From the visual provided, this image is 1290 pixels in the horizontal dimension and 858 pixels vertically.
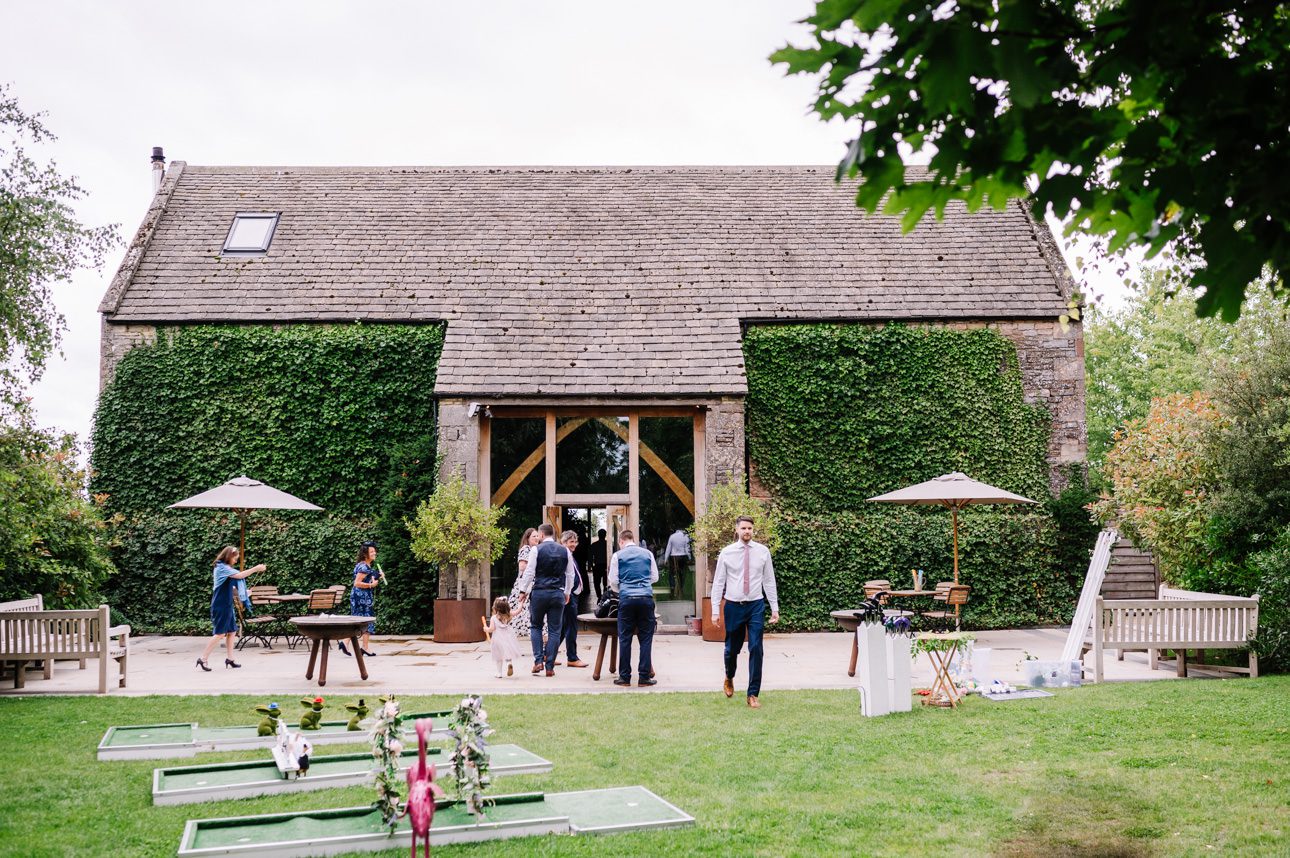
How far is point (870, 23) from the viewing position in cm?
321

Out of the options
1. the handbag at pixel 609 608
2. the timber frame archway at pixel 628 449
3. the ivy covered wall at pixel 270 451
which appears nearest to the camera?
the handbag at pixel 609 608

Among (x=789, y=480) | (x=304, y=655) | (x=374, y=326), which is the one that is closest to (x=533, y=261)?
(x=374, y=326)

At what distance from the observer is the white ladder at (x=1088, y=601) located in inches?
453

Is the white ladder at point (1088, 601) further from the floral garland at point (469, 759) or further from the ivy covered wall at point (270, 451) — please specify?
the ivy covered wall at point (270, 451)

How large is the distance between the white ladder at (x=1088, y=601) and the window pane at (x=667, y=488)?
636cm

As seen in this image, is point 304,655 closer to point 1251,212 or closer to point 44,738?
point 44,738

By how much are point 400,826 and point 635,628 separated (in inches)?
231

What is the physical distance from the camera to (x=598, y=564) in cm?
1891

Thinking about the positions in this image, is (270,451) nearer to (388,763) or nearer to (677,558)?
(677,558)

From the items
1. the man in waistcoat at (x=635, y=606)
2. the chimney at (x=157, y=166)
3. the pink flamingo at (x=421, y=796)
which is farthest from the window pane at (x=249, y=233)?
the pink flamingo at (x=421, y=796)

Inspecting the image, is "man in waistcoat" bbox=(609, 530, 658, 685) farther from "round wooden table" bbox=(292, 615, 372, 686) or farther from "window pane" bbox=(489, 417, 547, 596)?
"window pane" bbox=(489, 417, 547, 596)

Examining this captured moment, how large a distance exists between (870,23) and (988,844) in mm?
3992

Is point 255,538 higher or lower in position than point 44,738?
higher

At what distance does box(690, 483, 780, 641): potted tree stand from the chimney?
13.7 meters
